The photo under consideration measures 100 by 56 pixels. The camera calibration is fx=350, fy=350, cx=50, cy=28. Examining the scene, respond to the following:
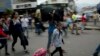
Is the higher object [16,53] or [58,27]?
[58,27]

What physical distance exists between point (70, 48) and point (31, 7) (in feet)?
96.5

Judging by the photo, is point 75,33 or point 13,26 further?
point 75,33

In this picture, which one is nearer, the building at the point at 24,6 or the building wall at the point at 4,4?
the building wall at the point at 4,4

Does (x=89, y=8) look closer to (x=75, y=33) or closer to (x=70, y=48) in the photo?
(x=75, y=33)

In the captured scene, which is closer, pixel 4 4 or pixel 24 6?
pixel 4 4

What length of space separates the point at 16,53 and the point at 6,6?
1516cm

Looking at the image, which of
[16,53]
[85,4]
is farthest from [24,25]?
[85,4]

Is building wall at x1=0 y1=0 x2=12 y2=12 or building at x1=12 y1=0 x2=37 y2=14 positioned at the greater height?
building wall at x1=0 y1=0 x2=12 y2=12

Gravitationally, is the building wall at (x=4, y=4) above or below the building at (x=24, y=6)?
above

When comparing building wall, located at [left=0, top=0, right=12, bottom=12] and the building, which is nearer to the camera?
building wall, located at [left=0, top=0, right=12, bottom=12]

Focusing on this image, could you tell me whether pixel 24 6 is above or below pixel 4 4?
below

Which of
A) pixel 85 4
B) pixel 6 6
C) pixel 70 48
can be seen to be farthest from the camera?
pixel 85 4

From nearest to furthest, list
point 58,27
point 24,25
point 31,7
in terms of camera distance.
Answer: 1. point 58,27
2. point 24,25
3. point 31,7

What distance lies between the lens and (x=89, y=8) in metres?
37.9
